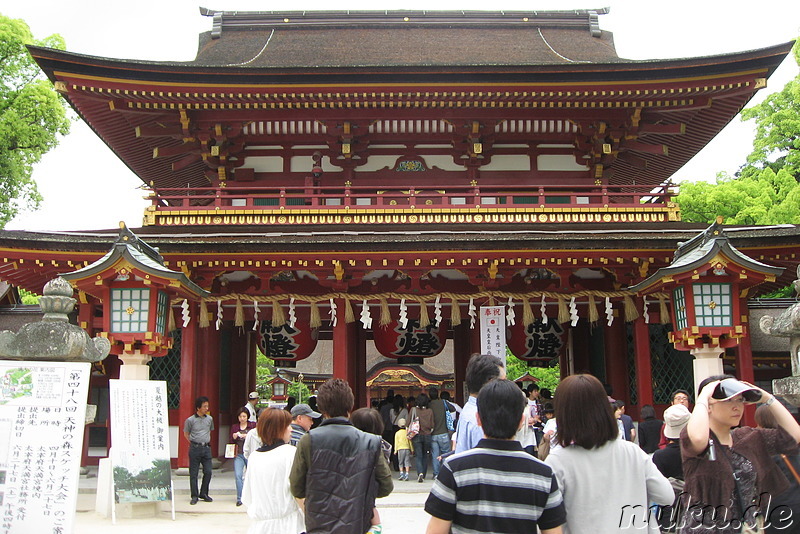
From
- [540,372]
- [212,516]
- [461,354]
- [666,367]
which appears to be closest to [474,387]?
[212,516]

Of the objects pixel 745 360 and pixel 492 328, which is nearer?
pixel 745 360

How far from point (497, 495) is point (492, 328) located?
9.30 meters

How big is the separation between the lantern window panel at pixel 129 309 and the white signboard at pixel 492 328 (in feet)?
18.3

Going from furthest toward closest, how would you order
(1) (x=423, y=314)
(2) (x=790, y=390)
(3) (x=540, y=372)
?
(3) (x=540, y=372)
(1) (x=423, y=314)
(2) (x=790, y=390)

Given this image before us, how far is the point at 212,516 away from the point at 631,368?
27.5 ft

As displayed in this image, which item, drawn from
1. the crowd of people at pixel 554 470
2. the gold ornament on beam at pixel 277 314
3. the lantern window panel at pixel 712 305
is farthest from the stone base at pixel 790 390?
the gold ornament on beam at pixel 277 314

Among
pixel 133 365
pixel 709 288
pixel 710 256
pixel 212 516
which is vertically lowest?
pixel 212 516

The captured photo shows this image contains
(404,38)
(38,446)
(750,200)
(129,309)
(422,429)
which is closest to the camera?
(38,446)

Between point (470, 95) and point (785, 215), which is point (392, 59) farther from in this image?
point (785, 215)

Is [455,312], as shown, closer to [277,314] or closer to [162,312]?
[277,314]

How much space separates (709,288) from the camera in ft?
35.3

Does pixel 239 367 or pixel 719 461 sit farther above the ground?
pixel 239 367

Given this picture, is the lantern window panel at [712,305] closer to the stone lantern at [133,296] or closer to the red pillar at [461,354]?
the red pillar at [461,354]

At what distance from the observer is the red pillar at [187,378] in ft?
39.9
